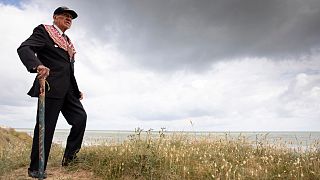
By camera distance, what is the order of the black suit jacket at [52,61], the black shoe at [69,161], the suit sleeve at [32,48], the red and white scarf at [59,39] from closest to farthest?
the suit sleeve at [32,48] → the black suit jacket at [52,61] → the red and white scarf at [59,39] → the black shoe at [69,161]

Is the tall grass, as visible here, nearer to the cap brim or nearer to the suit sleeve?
A: the suit sleeve

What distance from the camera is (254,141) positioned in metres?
8.56

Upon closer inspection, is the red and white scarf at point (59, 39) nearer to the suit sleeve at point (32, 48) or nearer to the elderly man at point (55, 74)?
the elderly man at point (55, 74)

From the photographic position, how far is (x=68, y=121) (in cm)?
573

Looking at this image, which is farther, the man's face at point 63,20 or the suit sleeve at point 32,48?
the man's face at point 63,20

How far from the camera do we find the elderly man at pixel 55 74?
17.1 ft

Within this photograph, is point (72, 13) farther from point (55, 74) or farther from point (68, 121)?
point (68, 121)

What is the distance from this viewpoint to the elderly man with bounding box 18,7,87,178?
5.21 metres

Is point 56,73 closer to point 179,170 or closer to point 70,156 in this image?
A: point 70,156

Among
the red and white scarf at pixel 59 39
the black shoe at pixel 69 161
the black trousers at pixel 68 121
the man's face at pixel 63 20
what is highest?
the man's face at pixel 63 20

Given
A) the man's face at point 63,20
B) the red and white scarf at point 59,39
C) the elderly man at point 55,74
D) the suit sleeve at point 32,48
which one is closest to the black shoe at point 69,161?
the elderly man at point 55,74

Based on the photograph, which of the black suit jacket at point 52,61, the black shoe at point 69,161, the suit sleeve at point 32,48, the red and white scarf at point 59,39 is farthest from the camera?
the black shoe at point 69,161

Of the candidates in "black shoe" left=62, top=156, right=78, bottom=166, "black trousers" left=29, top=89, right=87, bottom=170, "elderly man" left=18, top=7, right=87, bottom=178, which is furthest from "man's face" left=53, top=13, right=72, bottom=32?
"black shoe" left=62, top=156, right=78, bottom=166

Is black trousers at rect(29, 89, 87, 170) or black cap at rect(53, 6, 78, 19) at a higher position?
black cap at rect(53, 6, 78, 19)
